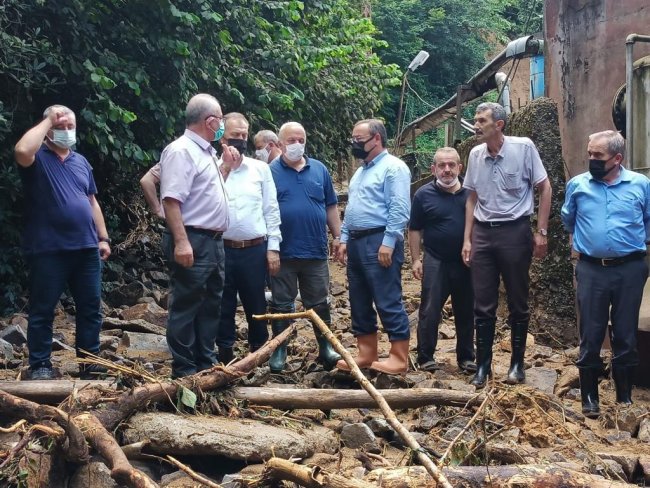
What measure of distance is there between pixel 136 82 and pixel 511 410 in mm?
6220

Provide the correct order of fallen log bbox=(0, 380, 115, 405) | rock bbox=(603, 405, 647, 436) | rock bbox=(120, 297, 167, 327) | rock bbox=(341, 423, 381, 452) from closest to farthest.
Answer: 1. rock bbox=(341, 423, 381, 452)
2. fallen log bbox=(0, 380, 115, 405)
3. rock bbox=(603, 405, 647, 436)
4. rock bbox=(120, 297, 167, 327)

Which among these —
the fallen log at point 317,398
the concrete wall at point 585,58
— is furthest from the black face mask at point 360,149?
the concrete wall at point 585,58

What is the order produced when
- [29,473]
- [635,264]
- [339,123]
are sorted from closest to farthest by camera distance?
[29,473] → [635,264] → [339,123]

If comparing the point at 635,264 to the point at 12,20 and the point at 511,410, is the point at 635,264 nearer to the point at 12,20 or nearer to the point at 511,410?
the point at 511,410

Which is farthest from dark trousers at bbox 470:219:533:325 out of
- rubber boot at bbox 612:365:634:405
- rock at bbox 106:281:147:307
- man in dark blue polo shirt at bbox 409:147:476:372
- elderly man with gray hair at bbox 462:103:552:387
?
rock at bbox 106:281:147:307

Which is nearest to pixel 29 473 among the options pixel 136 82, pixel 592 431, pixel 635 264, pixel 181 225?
pixel 181 225

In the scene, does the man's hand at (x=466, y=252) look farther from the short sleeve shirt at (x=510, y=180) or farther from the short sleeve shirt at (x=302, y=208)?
the short sleeve shirt at (x=302, y=208)

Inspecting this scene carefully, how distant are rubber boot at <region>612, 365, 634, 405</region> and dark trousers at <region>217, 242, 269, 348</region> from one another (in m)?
2.69

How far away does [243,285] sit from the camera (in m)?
6.29

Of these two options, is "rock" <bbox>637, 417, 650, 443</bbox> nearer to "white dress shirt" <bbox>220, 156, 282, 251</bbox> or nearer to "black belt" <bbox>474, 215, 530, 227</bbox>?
"black belt" <bbox>474, 215, 530, 227</bbox>

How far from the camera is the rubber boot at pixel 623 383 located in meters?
5.84

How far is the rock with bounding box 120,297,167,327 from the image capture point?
362 inches

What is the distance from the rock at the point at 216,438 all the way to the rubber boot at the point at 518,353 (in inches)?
88.3

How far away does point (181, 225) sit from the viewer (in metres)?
5.27
